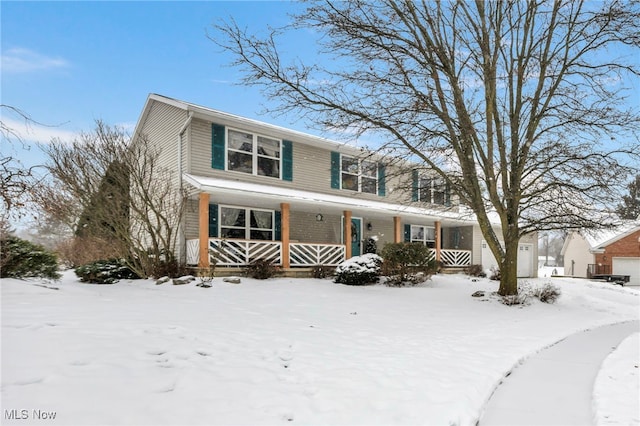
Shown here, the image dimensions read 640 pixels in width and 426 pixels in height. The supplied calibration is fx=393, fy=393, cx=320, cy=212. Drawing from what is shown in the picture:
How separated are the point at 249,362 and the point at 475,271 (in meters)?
17.5

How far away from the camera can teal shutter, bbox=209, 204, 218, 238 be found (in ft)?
45.6

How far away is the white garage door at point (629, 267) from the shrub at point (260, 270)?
26.7 metres

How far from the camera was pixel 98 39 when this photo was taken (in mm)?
11078

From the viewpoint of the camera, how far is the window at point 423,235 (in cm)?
2070

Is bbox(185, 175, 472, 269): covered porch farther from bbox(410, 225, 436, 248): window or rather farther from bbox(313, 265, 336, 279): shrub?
bbox(313, 265, 336, 279): shrub

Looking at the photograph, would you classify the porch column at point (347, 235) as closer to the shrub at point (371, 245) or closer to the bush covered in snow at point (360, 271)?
the shrub at point (371, 245)

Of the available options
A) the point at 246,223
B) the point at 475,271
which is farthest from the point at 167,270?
the point at 475,271

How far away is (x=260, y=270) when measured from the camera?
1282 cm

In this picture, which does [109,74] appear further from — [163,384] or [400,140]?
[163,384]

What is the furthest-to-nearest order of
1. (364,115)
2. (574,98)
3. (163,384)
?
1. (574,98)
2. (364,115)
3. (163,384)

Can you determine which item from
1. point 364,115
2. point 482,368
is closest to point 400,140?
point 364,115

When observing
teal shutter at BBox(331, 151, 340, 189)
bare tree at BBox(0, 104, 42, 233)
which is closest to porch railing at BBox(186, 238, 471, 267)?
teal shutter at BBox(331, 151, 340, 189)

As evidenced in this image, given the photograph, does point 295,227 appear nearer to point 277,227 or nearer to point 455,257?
point 277,227

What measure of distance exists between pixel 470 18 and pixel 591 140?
502 centimetres
